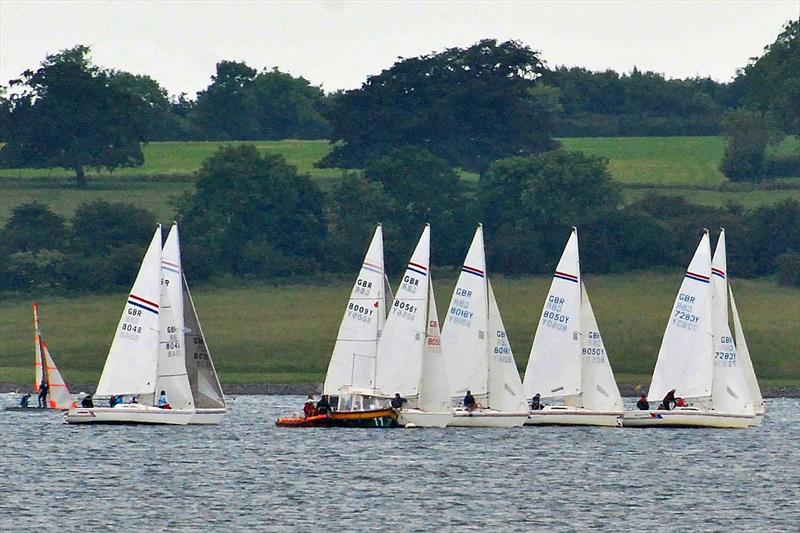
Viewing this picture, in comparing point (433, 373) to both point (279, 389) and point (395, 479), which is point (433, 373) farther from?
point (279, 389)

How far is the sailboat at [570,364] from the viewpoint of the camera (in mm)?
94875

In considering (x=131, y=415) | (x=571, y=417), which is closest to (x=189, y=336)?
(x=131, y=415)

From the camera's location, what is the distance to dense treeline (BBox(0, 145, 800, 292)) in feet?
607

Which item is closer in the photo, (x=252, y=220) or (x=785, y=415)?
(x=785, y=415)

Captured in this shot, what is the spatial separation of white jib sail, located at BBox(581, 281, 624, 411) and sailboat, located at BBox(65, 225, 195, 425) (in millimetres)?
17923

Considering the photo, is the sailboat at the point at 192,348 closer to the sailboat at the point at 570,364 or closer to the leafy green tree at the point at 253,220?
the sailboat at the point at 570,364

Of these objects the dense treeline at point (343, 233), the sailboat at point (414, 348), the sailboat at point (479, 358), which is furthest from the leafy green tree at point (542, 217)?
the sailboat at point (414, 348)

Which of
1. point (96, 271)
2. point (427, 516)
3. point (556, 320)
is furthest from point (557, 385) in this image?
point (96, 271)

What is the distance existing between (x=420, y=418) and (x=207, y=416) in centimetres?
945

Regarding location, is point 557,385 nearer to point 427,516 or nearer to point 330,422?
point 330,422

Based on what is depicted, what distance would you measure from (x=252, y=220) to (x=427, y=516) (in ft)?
451

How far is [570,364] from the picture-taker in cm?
9481

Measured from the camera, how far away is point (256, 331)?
163250 millimetres

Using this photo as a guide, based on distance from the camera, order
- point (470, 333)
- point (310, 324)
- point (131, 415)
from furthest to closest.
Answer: point (310, 324) → point (470, 333) → point (131, 415)
